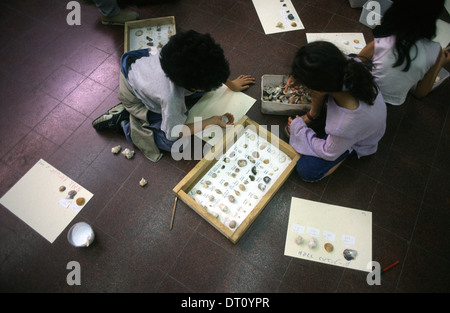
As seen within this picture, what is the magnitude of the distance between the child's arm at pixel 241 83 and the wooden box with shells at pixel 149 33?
56 centimetres

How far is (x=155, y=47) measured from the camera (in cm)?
177

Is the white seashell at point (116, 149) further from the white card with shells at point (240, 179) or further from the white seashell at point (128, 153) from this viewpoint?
the white card with shells at point (240, 179)

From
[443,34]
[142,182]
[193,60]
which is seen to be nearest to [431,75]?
[443,34]

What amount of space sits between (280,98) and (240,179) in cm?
50

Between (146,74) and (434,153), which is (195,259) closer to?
(146,74)

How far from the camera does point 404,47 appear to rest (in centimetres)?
118

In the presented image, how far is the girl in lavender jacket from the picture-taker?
992 mm

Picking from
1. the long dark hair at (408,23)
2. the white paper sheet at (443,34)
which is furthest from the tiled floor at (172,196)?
the long dark hair at (408,23)

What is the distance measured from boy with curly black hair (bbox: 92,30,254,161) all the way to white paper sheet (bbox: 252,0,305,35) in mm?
483

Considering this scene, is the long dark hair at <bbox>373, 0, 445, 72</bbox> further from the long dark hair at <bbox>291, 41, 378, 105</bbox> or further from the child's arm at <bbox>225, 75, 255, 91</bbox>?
the child's arm at <bbox>225, 75, 255, 91</bbox>

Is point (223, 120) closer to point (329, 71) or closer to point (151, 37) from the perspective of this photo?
point (329, 71)

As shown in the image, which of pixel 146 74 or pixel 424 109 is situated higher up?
pixel 146 74
